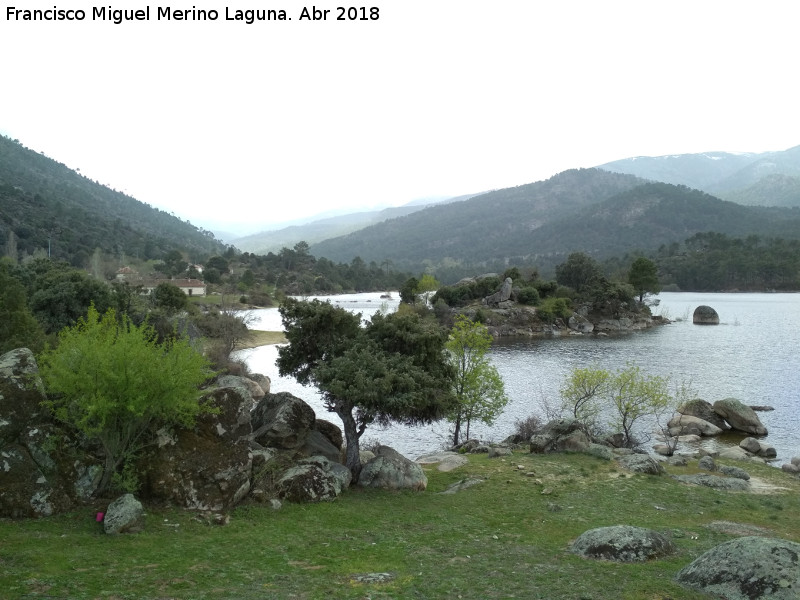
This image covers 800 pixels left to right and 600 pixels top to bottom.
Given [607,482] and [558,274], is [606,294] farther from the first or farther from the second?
[607,482]

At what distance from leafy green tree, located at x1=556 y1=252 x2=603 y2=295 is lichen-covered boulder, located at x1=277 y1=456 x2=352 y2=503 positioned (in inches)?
4105

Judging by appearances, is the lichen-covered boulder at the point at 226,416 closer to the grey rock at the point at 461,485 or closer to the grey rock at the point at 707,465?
the grey rock at the point at 461,485

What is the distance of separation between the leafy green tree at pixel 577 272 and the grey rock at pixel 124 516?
110 meters

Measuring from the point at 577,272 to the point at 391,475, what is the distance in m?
107

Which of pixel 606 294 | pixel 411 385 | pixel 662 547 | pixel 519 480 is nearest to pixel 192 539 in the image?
pixel 411 385

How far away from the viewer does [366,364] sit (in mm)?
20109

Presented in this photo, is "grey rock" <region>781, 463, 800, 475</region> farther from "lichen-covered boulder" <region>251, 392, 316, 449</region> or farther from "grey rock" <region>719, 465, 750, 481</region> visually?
"lichen-covered boulder" <region>251, 392, 316, 449</region>

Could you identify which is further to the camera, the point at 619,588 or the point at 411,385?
the point at 411,385

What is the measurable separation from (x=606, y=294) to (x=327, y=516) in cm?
9640

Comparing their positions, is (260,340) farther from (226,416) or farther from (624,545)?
(624,545)

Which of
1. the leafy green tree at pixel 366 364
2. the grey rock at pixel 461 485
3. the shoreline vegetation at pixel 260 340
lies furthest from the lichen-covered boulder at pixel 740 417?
the shoreline vegetation at pixel 260 340

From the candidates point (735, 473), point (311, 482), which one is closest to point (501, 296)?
point (735, 473)

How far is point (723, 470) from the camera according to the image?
25.1m

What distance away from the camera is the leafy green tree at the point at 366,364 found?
1950cm
